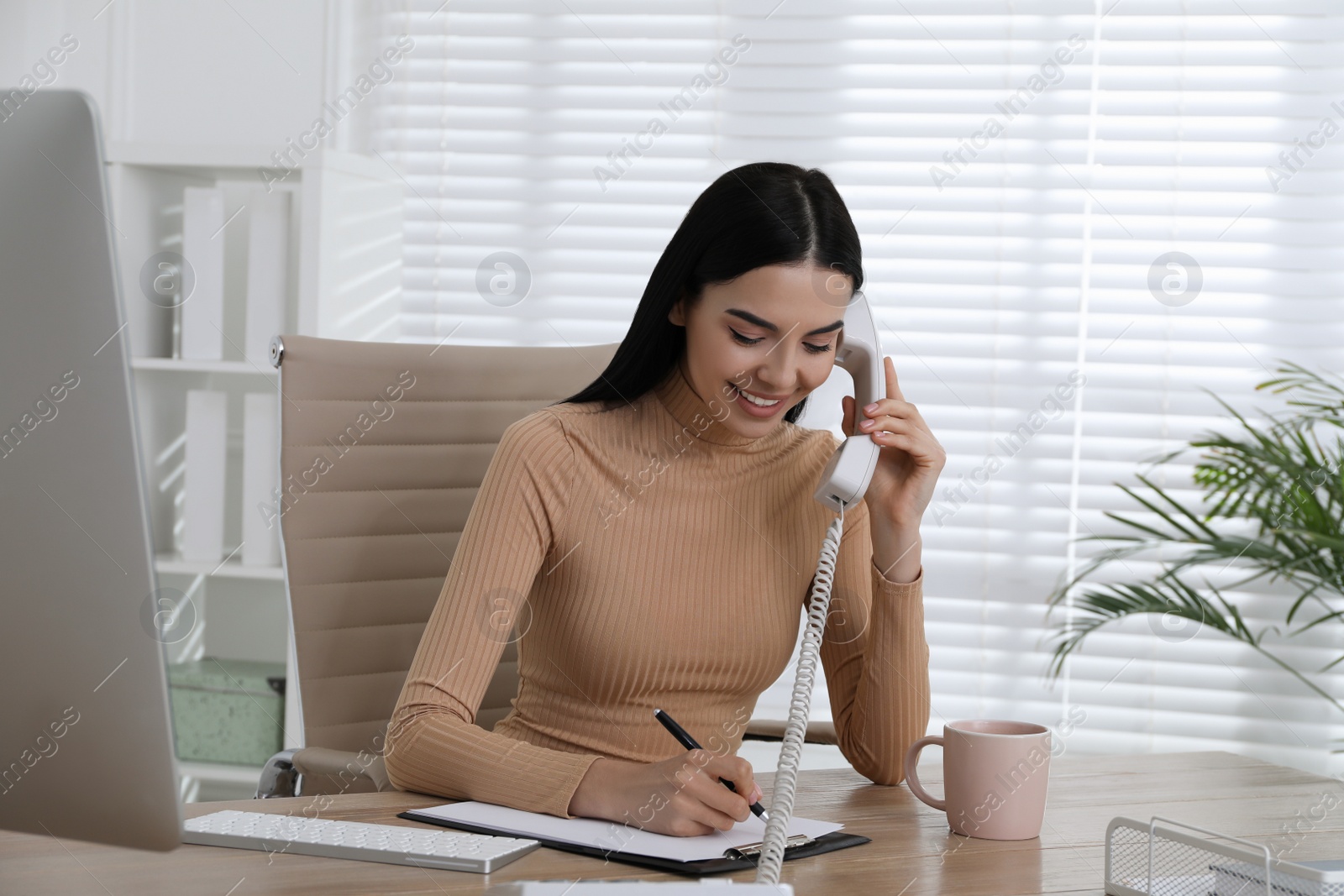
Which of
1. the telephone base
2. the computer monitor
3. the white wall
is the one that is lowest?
the telephone base

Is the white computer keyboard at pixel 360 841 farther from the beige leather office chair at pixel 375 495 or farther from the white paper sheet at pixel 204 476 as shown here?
the white paper sheet at pixel 204 476

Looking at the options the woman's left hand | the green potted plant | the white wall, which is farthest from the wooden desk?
the white wall

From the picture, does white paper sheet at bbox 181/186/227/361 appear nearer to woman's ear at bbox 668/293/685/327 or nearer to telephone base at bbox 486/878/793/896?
woman's ear at bbox 668/293/685/327

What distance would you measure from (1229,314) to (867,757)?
161 centimetres

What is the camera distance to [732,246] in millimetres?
1349

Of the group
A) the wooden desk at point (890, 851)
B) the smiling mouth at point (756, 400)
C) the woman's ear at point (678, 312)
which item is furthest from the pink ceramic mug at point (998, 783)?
the woman's ear at point (678, 312)

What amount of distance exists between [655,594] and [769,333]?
0.35 meters

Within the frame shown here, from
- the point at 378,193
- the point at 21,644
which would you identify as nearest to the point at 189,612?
the point at 378,193

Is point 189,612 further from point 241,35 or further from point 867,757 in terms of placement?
point 867,757

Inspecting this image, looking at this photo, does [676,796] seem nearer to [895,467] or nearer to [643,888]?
[643,888]

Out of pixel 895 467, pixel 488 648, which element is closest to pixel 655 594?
pixel 488 648

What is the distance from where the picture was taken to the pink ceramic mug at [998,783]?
1.01 m

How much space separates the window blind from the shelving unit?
345mm

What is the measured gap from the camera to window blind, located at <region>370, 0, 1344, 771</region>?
242cm
